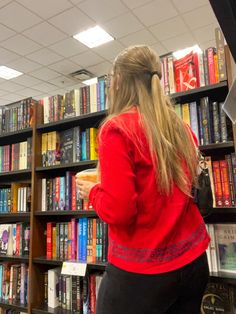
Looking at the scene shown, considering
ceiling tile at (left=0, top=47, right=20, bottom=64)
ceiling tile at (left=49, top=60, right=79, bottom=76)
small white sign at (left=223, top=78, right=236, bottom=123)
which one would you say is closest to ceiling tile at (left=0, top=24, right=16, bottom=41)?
ceiling tile at (left=0, top=47, right=20, bottom=64)

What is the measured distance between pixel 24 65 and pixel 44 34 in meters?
0.93

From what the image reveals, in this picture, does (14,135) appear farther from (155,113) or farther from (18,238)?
(155,113)

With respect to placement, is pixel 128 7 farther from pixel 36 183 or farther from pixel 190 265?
pixel 190 265

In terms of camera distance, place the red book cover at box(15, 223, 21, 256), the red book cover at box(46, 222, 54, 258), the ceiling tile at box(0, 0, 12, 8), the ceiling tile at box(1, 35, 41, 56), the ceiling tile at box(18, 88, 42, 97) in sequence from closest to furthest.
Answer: the red book cover at box(46, 222, 54, 258)
the red book cover at box(15, 223, 21, 256)
the ceiling tile at box(0, 0, 12, 8)
the ceiling tile at box(1, 35, 41, 56)
the ceiling tile at box(18, 88, 42, 97)

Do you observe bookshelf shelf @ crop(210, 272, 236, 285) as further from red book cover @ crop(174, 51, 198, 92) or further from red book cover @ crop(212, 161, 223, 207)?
red book cover @ crop(174, 51, 198, 92)

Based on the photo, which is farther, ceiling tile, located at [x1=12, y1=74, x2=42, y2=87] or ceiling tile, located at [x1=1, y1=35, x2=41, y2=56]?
ceiling tile, located at [x1=12, y1=74, x2=42, y2=87]

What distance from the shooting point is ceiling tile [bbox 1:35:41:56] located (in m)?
3.64

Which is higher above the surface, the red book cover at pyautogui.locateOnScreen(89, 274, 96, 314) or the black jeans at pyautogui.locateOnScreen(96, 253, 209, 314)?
the black jeans at pyautogui.locateOnScreen(96, 253, 209, 314)

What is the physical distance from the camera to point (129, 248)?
31.2 inches

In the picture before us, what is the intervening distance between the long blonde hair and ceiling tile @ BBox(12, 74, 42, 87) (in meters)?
4.10

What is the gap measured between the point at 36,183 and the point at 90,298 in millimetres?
776

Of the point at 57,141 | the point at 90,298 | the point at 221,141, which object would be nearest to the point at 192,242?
the point at 221,141

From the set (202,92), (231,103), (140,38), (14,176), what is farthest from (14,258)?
(140,38)

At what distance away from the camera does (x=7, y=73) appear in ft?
15.0
